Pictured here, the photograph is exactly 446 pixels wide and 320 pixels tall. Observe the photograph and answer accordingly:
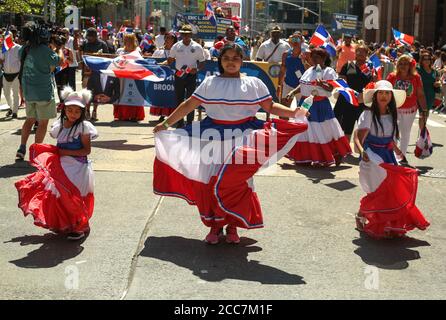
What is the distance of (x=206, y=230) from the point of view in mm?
6656

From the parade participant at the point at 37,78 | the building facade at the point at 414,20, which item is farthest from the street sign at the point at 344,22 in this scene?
the parade participant at the point at 37,78

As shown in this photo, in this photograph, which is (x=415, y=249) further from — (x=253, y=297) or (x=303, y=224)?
(x=253, y=297)

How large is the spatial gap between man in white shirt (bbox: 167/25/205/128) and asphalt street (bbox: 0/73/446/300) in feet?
16.9

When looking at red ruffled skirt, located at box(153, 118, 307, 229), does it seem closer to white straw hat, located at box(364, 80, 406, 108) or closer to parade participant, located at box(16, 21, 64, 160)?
white straw hat, located at box(364, 80, 406, 108)

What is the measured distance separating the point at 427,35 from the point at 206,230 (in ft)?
150

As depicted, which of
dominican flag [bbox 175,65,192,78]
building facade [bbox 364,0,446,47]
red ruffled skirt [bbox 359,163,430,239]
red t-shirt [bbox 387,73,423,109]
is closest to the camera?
red ruffled skirt [bbox 359,163,430,239]

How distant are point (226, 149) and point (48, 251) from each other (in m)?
1.69

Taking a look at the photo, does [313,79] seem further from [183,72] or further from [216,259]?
[216,259]

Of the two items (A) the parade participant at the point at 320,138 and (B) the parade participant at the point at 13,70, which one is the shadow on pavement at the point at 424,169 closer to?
(A) the parade participant at the point at 320,138

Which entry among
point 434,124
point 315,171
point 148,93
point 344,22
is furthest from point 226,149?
point 344,22

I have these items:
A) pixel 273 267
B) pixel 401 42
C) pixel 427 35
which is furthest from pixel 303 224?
pixel 427 35

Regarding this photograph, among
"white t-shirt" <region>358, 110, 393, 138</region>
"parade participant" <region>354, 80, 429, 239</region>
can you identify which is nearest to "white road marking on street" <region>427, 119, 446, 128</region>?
"parade participant" <region>354, 80, 429, 239</region>

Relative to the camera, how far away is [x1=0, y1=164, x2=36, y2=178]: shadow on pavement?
29.5 feet

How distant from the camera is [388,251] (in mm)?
6211
